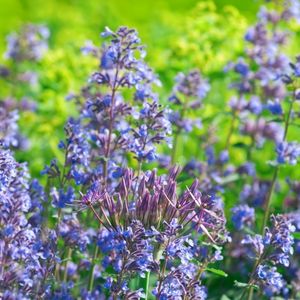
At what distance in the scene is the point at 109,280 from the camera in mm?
3164

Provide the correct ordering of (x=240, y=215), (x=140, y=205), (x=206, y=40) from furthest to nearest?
(x=206, y=40) → (x=240, y=215) → (x=140, y=205)

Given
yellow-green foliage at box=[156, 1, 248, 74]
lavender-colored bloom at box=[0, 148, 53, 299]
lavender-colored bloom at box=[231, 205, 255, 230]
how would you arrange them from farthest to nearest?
yellow-green foliage at box=[156, 1, 248, 74]
lavender-colored bloom at box=[231, 205, 255, 230]
lavender-colored bloom at box=[0, 148, 53, 299]

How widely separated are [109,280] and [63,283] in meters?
0.56

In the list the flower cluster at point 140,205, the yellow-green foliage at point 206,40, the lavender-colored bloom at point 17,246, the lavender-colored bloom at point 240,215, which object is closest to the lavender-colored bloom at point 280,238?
the flower cluster at point 140,205

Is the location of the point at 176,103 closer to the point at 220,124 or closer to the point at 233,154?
the point at 220,124

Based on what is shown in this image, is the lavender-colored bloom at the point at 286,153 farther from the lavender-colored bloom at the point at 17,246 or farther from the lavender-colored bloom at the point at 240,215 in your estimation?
the lavender-colored bloom at the point at 17,246

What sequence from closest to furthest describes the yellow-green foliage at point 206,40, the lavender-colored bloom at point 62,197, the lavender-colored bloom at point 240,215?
the lavender-colored bloom at point 62,197 < the lavender-colored bloom at point 240,215 < the yellow-green foliage at point 206,40

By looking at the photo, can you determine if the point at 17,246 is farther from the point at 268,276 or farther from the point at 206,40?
the point at 206,40

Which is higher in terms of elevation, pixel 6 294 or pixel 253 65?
pixel 253 65

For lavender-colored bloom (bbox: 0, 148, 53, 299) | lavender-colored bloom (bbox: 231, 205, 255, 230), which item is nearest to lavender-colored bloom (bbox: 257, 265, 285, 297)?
lavender-colored bloom (bbox: 231, 205, 255, 230)

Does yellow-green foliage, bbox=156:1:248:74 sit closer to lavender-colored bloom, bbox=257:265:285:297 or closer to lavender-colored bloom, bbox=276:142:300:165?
lavender-colored bloom, bbox=276:142:300:165

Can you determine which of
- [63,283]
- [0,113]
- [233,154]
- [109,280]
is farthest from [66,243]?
[233,154]

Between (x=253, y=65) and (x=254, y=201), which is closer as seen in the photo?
(x=254, y=201)

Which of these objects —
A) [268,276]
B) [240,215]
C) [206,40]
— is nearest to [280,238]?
[268,276]
